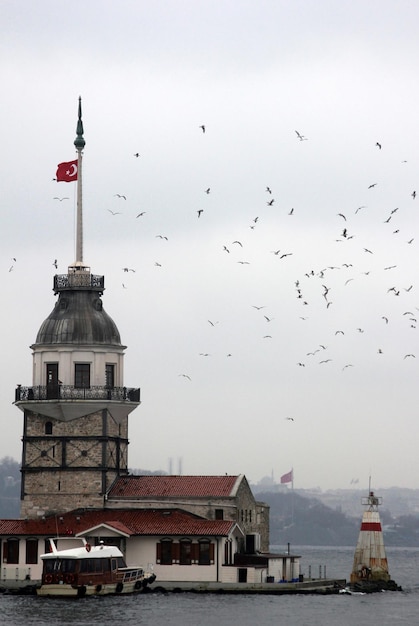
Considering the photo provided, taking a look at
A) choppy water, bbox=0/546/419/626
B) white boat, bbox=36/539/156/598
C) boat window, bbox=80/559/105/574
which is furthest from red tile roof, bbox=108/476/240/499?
boat window, bbox=80/559/105/574

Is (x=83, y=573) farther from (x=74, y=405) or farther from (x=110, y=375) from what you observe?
(x=110, y=375)

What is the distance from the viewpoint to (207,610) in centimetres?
8338

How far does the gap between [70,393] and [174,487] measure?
314 inches

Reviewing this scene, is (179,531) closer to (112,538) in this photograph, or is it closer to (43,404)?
(112,538)

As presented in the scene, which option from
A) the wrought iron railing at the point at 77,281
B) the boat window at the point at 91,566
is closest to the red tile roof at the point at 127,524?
the boat window at the point at 91,566

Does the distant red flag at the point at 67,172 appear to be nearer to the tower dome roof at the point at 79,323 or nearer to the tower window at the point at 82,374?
the tower dome roof at the point at 79,323

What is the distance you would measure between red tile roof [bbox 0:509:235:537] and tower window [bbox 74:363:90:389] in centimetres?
731

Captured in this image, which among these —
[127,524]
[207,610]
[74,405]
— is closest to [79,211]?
[74,405]

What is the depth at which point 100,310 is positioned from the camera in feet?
338

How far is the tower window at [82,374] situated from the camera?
3974 inches

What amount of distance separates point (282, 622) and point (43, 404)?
83.2 feet

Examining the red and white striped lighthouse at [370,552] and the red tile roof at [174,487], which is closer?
the red tile roof at [174,487]

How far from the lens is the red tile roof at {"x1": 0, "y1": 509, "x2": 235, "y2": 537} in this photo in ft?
309

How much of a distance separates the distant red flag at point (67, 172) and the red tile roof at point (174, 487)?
1752 centimetres
